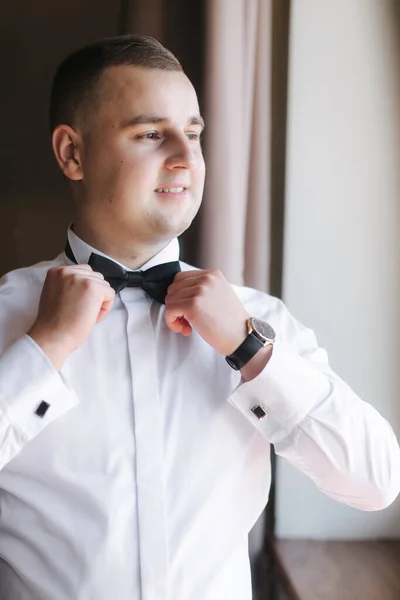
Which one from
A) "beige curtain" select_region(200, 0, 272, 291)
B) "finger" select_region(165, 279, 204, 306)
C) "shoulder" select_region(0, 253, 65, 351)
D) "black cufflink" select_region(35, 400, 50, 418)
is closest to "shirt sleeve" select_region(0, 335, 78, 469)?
"black cufflink" select_region(35, 400, 50, 418)

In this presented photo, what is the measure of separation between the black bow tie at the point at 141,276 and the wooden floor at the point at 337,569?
0.75 meters

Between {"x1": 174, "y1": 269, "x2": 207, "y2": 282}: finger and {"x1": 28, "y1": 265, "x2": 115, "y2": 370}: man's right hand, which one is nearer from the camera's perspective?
{"x1": 28, "y1": 265, "x2": 115, "y2": 370}: man's right hand

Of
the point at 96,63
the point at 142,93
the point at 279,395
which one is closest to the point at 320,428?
the point at 279,395

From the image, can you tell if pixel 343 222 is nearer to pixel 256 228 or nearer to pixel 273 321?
pixel 256 228

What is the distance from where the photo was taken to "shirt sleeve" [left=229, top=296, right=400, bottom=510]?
1089mm

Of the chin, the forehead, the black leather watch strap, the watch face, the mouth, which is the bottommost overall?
the black leather watch strap

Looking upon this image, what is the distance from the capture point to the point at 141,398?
1.10m

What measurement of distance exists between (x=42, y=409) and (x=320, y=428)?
453mm

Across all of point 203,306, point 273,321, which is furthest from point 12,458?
point 273,321

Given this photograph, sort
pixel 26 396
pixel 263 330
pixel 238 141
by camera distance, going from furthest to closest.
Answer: pixel 238 141, pixel 263 330, pixel 26 396

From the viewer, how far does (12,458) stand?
3.45ft

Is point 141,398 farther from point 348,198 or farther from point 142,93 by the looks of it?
point 348,198

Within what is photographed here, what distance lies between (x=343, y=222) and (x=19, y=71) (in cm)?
88

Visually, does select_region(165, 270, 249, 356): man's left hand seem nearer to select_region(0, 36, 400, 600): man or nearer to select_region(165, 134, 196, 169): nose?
select_region(0, 36, 400, 600): man
